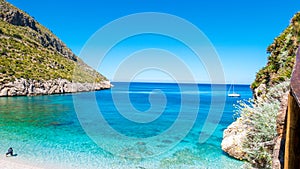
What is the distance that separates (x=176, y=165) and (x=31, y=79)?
56.6 meters

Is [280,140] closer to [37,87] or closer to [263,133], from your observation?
[263,133]

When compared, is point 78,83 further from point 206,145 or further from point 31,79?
point 206,145

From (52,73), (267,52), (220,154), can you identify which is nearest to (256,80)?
(267,52)

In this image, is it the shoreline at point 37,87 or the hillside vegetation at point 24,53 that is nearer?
the shoreline at point 37,87

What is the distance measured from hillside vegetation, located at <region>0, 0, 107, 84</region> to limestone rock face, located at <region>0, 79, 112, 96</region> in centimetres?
121

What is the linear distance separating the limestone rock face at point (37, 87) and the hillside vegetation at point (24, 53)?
1.21 metres

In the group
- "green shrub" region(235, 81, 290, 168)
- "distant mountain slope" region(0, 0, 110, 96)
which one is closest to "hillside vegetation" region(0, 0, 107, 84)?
"distant mountain slope" region(0, 0, 110, 96)

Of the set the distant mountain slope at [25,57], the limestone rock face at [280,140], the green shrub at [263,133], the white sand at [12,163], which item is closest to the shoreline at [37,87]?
the distant mountain slope at [25,57]

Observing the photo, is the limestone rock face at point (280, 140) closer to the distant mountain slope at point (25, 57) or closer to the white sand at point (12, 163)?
the white sand at point (12, 163)

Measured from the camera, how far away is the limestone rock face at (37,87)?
54.5 m

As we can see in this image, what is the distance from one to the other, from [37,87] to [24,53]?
14.1 m

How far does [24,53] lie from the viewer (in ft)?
226

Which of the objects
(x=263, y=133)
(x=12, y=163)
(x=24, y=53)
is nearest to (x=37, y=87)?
(x=24, y=53)

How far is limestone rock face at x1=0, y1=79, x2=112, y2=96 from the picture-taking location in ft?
179
